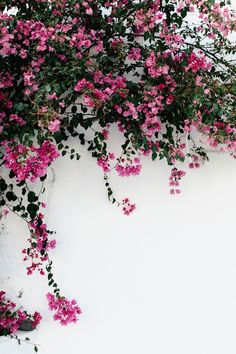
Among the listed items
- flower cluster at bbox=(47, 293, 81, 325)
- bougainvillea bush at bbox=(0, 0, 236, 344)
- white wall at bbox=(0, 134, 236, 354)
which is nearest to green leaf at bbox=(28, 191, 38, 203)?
bougainvillea bush at bbox=(0, 0, 236, 344)

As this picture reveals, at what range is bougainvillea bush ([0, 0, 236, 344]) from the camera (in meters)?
2.90

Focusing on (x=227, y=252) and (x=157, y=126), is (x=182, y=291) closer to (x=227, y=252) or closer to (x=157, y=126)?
(x=227, y=252)

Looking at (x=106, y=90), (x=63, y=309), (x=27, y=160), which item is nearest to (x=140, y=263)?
(x=63, y=309)

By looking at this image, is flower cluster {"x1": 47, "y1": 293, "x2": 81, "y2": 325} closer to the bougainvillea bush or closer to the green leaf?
the bougainvillea bush

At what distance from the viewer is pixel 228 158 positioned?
3.35 m

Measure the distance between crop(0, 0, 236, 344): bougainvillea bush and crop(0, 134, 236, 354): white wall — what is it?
97mm

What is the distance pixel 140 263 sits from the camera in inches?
129

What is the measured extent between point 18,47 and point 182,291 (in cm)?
187

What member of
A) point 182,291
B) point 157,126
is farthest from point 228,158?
point 182,291

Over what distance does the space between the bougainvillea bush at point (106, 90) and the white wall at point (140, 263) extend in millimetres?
97

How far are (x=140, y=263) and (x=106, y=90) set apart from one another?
1172mm

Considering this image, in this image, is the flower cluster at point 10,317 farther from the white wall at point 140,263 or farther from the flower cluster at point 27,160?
the flower cluster at point 27,160

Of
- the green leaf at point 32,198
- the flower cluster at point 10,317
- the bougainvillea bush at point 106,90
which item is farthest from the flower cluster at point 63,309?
the green leaf at point 32,198

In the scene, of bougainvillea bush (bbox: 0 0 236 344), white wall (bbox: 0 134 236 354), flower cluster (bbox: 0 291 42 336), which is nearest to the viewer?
bougainvillea bush (bbox: 0 0 236 344)
